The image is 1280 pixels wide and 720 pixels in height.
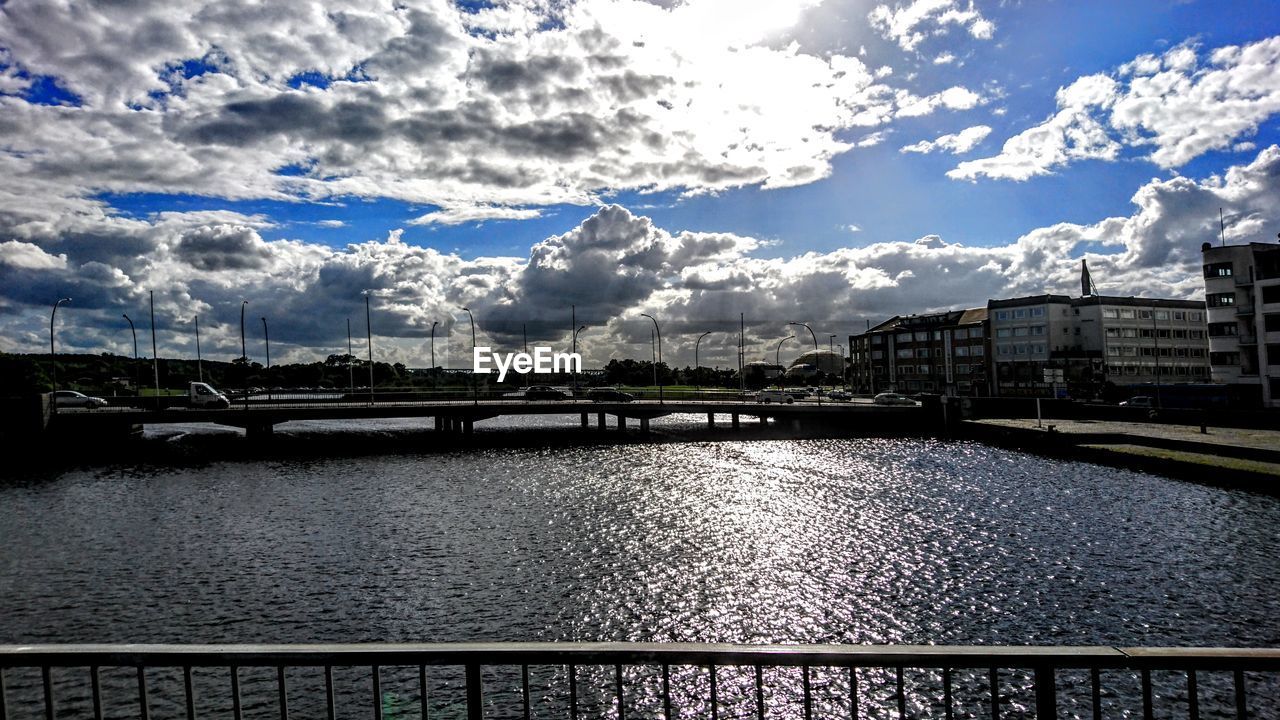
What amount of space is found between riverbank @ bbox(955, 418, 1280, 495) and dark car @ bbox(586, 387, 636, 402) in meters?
50.9

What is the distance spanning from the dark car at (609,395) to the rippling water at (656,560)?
54889mm

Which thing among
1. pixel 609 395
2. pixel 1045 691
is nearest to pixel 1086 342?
pixel 609 395

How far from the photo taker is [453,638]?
22391mm

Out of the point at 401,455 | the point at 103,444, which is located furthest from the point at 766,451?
the point at 103,444

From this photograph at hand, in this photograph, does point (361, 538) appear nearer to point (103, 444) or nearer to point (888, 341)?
point (103, 444)

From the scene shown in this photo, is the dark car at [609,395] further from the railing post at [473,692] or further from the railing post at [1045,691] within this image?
the railing post at [1045,691]

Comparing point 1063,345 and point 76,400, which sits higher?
point 1063,345

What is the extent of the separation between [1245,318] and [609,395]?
3323 inches

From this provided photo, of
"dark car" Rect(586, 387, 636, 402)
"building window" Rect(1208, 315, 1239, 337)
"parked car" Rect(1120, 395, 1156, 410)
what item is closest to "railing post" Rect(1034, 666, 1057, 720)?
"parked car" Rect(1120, 395, 1156, 410)

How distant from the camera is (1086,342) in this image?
141m

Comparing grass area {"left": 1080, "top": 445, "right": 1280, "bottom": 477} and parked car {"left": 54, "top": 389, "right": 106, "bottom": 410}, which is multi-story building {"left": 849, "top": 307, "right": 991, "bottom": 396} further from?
parked car {"left": 54, "top": 389, "right": 106, "bottom": 410}

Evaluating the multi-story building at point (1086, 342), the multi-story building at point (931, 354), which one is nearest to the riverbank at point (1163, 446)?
the multi-story building at point (1086, 342)

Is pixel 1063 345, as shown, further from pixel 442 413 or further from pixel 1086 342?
pixel 442 413

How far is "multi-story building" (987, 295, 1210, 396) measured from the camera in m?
Answer: 138
